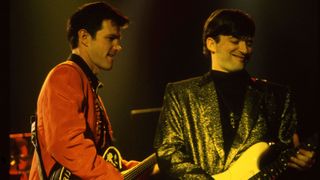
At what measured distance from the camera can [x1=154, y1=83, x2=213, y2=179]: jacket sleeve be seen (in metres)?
1.93

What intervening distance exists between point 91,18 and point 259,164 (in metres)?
1.16

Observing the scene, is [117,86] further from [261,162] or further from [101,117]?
[261,162]

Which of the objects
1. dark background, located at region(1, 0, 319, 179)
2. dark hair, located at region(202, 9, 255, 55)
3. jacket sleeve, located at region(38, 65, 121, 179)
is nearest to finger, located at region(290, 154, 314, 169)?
dark background, located at region(1, 0, 319, 179)

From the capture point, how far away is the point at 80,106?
188 centimetres

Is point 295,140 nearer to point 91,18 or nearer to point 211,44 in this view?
point 211,44

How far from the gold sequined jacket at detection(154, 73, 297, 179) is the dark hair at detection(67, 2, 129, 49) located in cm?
50

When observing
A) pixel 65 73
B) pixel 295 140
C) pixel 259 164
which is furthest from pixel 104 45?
pixel 295 140

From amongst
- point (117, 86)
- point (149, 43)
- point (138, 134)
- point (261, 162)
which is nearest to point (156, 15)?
point (149, 43)

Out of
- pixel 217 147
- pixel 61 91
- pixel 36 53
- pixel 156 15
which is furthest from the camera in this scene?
pixel 156 15

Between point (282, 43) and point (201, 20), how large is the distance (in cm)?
49

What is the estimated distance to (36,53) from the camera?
7.45 feet

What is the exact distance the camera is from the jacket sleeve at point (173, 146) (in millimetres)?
1930

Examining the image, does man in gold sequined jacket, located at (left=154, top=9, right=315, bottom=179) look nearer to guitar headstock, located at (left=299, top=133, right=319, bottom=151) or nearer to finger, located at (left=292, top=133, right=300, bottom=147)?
finger, located at (left=292, top=133, right=300, bottom=147)

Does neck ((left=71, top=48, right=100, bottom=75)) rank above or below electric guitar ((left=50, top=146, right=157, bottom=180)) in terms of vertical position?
above
